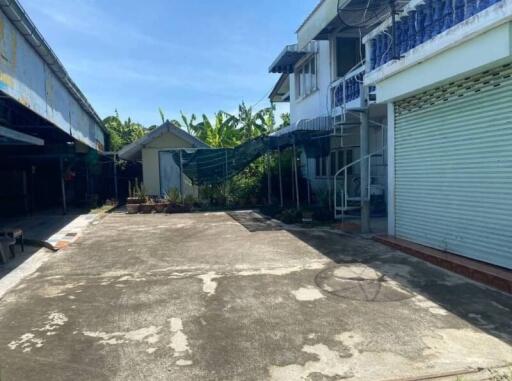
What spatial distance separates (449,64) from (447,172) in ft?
5.95

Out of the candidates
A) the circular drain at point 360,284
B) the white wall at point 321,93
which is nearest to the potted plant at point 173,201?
the white wall at point 321,93

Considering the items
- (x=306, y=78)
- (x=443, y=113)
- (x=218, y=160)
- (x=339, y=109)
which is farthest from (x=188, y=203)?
(x=443, y=113)

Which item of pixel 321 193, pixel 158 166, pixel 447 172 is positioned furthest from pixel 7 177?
pixel 447 172

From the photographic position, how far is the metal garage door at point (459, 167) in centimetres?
598

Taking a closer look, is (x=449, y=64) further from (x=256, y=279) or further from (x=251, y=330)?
(x=251, y=330)

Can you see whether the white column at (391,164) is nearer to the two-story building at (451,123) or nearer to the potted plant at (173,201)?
the two-story building at (451,123)

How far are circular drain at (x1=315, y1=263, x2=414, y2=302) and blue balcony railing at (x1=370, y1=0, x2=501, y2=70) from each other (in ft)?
13.2

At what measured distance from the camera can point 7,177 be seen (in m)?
15.6

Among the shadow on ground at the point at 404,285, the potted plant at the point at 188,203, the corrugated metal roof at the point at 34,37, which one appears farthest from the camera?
the potted plant at the point at 188,203

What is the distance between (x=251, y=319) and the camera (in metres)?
4.68

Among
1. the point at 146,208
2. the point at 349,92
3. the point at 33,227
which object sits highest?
the point at 349,92

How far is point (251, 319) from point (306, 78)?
1276cm

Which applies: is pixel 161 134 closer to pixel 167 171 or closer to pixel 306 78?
pixel 167 171

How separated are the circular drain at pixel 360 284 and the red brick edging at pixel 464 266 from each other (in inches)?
43.7
